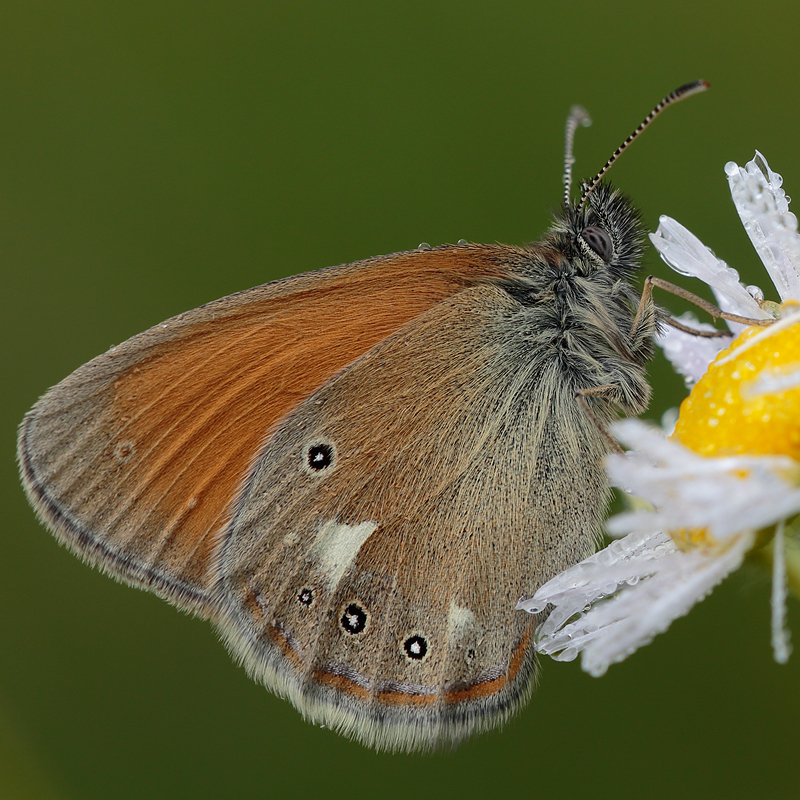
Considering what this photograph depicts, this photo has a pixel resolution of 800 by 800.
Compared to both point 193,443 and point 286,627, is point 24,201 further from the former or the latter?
point 286,627

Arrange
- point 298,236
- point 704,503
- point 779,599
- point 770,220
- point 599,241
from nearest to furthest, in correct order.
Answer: point 779,599
point 704,503
point 770,220
point 599,241
point 298,236

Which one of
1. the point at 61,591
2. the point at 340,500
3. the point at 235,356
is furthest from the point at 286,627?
the point at 61,591

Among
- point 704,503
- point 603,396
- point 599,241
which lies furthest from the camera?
point 599,241

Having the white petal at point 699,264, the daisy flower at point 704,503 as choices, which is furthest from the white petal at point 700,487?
the white petal at point 699,264

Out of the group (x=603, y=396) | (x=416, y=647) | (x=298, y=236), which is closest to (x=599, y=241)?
(x=603, y=396)

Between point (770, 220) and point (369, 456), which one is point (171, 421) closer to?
point (369, 456)

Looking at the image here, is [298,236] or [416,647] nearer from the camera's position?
[416,647]
